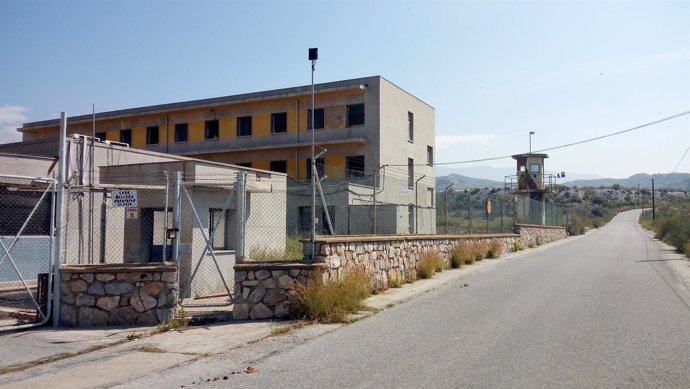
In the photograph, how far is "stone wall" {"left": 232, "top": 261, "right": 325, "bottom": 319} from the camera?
36.3ft

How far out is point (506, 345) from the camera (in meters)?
8.41

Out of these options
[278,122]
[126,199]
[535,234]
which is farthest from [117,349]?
[535,234]

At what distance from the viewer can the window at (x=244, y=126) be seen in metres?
42.0

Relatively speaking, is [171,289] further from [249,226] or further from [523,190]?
[523,190]

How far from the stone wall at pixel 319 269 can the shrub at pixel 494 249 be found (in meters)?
11.0

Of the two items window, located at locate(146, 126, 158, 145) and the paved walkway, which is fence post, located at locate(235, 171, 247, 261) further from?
window, located at locate(146, 126, 158, 145)

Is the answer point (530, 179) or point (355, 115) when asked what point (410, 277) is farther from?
point (530, 179)

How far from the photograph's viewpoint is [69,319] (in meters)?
10.8

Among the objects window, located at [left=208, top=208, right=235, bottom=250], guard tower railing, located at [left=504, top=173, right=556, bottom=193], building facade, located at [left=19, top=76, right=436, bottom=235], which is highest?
building facade, located at [left=19, top=76, right=436, bottom=235]

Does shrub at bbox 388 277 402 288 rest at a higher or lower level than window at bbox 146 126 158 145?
lower

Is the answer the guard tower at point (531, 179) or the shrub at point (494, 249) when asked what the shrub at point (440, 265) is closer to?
the shrub at point (494, 249)

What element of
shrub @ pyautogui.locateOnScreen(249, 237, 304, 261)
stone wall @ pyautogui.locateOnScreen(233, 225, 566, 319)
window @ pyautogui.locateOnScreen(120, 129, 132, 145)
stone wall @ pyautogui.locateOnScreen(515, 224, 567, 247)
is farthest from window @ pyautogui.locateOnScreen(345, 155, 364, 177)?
stone wall @ pyautogui.locateOnScreen(233, 225, 566, 319)

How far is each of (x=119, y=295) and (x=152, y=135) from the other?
119ft

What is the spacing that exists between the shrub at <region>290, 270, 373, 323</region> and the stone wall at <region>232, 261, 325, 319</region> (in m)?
0.21
